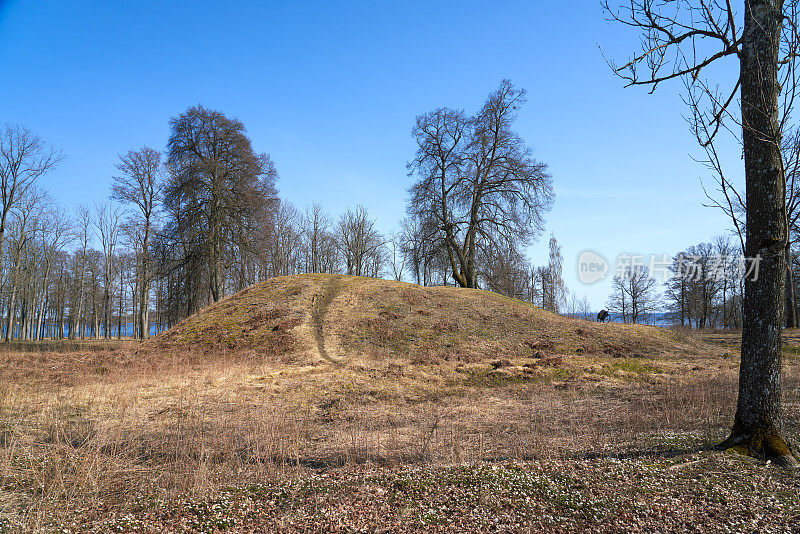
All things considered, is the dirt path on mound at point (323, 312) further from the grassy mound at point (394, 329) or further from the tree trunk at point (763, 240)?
the tree trunk at point (763, 240)

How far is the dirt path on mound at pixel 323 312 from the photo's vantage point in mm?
16827

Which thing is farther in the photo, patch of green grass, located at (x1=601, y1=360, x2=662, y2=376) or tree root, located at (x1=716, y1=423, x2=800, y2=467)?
patch of green grass, located at (x1=601, y1=360, x2=662, y2=376)

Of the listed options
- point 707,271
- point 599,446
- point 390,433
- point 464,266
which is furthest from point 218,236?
point 707,271

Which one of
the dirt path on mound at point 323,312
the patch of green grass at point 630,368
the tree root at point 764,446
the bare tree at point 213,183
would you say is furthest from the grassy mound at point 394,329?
the tree root at point 764,446

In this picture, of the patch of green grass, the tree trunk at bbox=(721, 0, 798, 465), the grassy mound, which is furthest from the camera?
the grassy mound

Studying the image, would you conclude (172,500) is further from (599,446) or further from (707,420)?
(707,420)

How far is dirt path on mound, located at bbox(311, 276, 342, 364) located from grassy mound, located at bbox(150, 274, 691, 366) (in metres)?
0.06

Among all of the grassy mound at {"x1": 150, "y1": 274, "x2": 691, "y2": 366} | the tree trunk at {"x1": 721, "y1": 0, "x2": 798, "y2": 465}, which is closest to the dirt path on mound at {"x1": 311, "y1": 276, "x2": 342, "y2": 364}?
the grassy mound at {"x1": 150, "y1": 274, "x2": 691, "y2": 366}

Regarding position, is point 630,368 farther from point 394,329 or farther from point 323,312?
point 323,312

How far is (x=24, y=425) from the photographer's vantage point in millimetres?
7859

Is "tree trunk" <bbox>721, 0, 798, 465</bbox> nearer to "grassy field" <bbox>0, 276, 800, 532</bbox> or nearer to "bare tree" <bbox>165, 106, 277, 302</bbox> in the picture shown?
A: "grassy field" <bbox>0, 276, 800, 532</bbox>

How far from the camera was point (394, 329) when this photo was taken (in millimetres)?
19047

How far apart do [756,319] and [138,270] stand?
1746 inches

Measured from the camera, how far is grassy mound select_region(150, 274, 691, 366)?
679 inches
